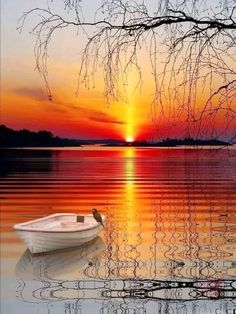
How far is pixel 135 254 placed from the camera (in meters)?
9.96

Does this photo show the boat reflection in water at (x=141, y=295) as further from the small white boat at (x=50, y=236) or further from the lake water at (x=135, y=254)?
the small white boat at (x=50, y=236)

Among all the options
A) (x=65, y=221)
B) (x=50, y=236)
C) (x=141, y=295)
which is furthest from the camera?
(x=65, y=221)

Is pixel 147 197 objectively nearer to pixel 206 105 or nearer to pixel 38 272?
pixel 38 272

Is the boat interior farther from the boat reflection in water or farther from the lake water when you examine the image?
the boat reflection in water

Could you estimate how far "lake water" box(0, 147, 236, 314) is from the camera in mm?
3857

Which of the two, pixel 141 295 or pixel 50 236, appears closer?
pixel 141 295

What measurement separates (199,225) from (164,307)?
1220cm

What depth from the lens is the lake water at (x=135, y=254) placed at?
3.86m

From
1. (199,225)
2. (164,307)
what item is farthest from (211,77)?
(199,225)

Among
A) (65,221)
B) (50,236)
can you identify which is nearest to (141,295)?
(50,236)

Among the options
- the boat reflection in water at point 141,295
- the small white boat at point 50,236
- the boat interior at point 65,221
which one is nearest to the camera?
the boat reflection in water at point 141,295

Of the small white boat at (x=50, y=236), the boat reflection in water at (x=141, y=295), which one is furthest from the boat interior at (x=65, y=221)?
Answer: the boat reflection in water at (x=141, y=295)

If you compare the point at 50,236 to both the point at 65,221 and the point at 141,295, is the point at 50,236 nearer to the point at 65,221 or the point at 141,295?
the point at 65,221

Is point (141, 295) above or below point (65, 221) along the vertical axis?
above
